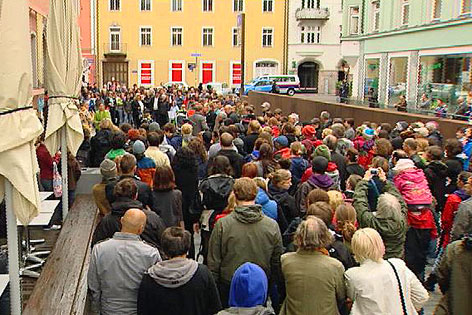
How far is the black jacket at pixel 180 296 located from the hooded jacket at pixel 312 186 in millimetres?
2986

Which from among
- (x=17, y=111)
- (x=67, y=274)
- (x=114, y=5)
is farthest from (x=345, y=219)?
(x=114, y=5)

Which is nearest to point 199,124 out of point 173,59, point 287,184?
point 287,184

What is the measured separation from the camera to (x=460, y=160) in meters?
9.31

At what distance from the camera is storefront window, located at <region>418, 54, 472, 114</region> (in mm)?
21812

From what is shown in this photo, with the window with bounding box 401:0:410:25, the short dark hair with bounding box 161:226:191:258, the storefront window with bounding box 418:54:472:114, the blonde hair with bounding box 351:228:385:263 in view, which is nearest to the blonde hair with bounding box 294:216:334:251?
the blonde hair with bounding box 351:228:385:263

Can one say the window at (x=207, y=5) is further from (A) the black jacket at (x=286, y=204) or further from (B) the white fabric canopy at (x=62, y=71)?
(A) the black jacket at (x=286, y=204)

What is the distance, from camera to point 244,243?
5.52 m

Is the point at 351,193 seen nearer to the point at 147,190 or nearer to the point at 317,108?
the point at 147,190

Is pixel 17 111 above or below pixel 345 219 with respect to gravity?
above

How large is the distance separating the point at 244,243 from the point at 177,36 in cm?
5293

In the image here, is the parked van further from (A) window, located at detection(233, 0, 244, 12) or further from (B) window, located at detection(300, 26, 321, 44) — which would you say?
(A) window, located at detection(233, 0, 244, 12)

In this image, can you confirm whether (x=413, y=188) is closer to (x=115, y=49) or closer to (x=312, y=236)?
(x=312, y=236)

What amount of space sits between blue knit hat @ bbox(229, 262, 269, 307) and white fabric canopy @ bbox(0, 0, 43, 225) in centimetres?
179

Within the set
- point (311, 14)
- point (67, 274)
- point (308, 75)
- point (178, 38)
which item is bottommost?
point (67, 274)
